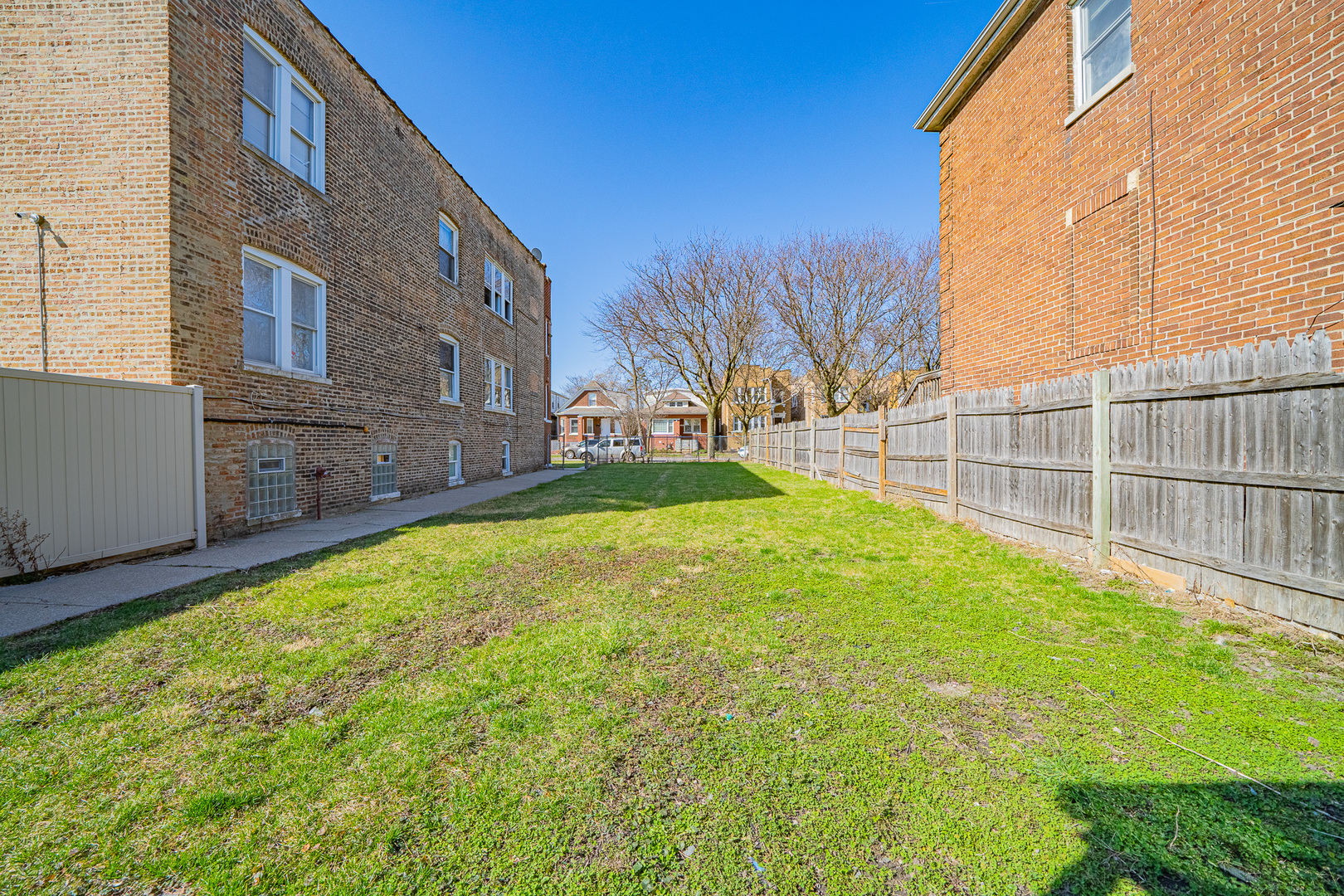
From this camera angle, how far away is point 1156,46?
18.3 ft

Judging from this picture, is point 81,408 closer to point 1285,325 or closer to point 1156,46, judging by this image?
point 1285,325

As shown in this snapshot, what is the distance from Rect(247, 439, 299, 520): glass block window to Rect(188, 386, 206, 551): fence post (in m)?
0.89

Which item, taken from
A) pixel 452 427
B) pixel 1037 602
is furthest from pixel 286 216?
pixel 1037 602

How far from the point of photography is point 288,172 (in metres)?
7.31

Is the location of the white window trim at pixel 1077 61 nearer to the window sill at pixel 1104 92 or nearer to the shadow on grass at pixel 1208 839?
the window sill at pixel 1104 92

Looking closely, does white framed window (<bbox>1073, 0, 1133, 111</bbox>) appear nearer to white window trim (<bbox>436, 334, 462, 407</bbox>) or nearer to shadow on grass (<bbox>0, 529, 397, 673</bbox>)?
shadow on grass (<bbox>0, 529, 397, 673</bbox>)

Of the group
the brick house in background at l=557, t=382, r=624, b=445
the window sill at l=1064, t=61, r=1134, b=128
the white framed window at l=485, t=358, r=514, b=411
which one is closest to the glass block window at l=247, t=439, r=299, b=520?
the white framed window at l=485, t=358, r=514, b=411

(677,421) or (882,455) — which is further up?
(677,421)

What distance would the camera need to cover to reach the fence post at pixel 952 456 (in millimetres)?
7355

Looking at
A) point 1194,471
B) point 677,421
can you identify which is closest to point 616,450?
point 677,421

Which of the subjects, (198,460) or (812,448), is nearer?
(198,460)

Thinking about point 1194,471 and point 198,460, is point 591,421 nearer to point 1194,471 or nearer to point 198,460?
point 198,460

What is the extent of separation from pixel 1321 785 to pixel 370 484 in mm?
10573

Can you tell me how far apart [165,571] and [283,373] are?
3.24m
